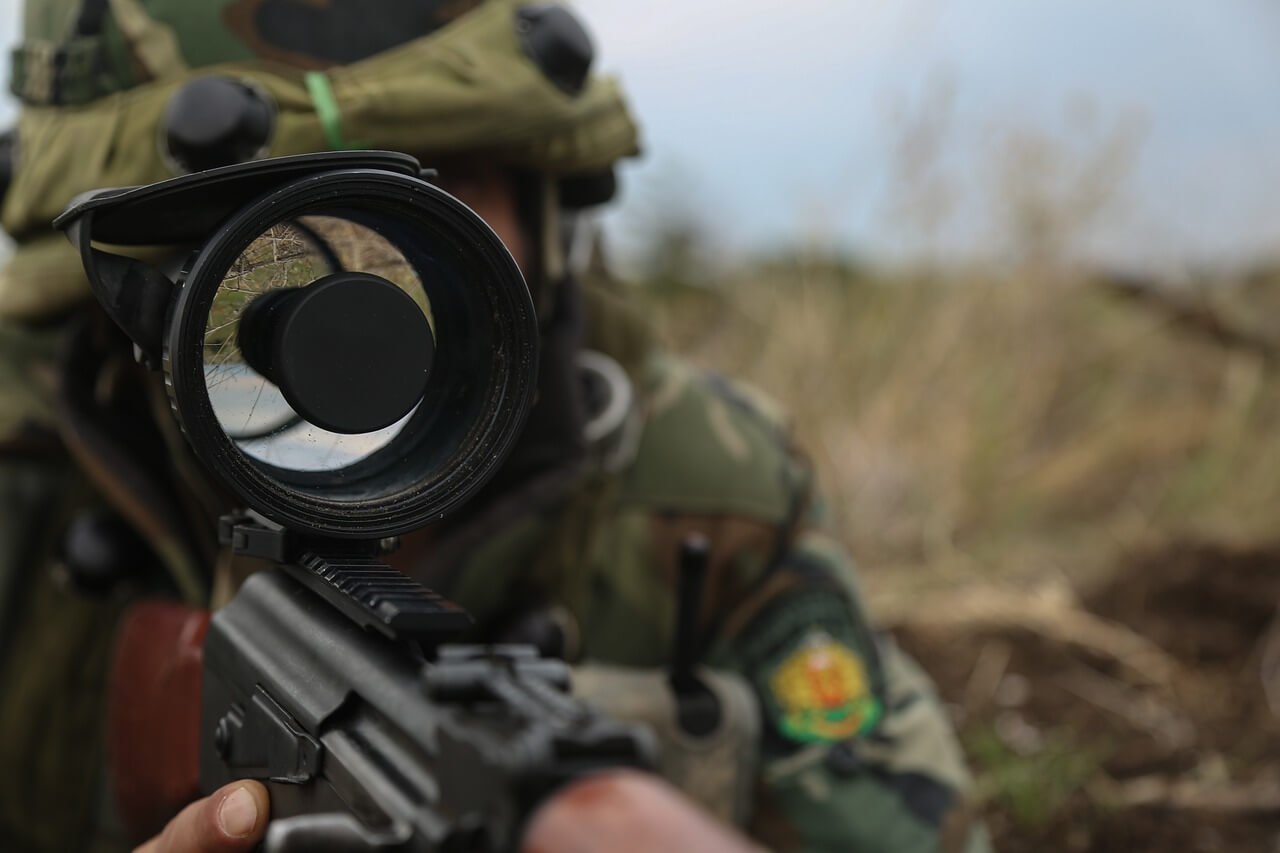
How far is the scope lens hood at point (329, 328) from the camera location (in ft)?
3.03

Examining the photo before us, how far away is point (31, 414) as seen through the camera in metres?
1.99

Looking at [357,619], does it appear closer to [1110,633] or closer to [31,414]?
[31,414]

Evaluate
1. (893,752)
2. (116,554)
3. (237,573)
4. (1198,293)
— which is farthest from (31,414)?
(1198,293)

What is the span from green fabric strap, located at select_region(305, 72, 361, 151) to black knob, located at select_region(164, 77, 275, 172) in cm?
11

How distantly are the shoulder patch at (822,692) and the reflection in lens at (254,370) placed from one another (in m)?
1.19

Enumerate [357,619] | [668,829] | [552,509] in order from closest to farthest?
[668,829] → [357,619] → [552,509]

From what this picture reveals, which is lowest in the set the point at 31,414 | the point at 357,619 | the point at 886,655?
the point at 886,655

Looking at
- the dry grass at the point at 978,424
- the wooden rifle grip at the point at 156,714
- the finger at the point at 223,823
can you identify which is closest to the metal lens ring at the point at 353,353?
the finger at the point at 223,823

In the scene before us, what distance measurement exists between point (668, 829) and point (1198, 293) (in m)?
6.35

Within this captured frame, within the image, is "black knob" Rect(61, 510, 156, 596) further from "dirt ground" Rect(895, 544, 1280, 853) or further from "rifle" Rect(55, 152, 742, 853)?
"dirt ground" Rect(895, 544, 1280, 853)

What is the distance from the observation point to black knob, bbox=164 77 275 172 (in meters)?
Result: 1.52

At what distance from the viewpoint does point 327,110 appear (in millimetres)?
1646

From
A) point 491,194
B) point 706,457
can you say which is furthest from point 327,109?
point 706,457

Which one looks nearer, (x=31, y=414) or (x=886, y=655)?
(x=31, y=414)
